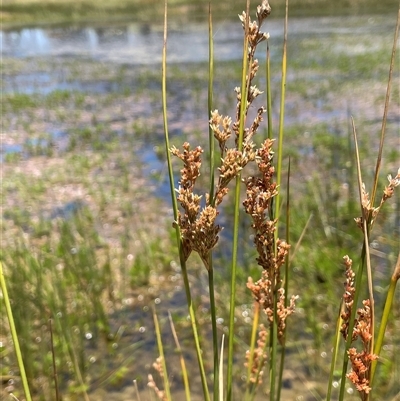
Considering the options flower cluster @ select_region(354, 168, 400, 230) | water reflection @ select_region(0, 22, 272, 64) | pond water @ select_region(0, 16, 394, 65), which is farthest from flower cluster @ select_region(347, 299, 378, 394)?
water reflection @ select_region(0, 22, 272, 64)

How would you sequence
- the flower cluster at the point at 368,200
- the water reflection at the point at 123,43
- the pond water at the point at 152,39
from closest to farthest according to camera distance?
the flower cluster at the point at 368,200 < the pond water at the point at 152,39 < the water reflection at the point at 123,43

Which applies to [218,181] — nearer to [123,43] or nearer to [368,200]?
[368,200]

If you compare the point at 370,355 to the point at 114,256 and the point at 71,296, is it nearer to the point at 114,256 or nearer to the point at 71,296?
the point at 71,296

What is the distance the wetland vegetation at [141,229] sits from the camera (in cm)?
269

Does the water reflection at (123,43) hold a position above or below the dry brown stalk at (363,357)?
above

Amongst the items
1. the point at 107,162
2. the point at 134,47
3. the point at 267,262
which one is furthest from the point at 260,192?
the point at 134,47

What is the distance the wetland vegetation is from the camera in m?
2.69

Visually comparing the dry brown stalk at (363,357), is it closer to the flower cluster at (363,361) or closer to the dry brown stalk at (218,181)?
the flower cluster at (363,361)

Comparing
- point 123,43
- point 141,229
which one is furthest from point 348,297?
point 123,43

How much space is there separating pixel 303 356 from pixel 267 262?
2.18m

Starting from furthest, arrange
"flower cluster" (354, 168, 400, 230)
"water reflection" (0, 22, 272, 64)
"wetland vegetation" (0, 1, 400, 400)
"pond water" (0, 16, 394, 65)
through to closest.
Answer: "water reflection" (0, 22, 272, 64) → "pond water" (0, 16, 394, 65) → "wetland vegetation" (0, 1, 400, 400) → "flower cluster" (354, 168, 400, 230)

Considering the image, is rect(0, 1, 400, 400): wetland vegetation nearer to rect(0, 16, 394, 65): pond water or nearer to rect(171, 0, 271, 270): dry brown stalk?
rect(171, 0, 271, 270): dry brown stalk

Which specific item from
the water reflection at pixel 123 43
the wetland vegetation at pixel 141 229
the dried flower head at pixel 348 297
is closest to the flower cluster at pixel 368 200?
the dried flower head at pixel 348 297

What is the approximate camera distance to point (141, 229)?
4.39 m
